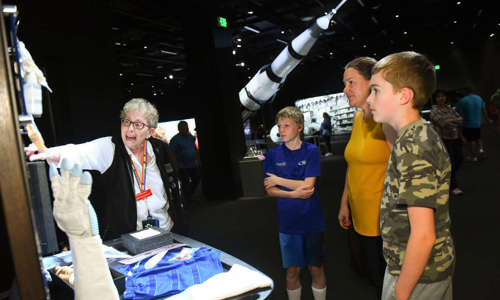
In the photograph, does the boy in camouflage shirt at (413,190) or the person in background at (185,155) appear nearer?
the boy in camouflage shirt at (413,190)

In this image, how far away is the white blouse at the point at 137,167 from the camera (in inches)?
69.7

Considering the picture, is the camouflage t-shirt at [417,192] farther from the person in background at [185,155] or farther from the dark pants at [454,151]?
the person in background at [185,155]

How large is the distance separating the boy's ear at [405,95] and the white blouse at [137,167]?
4.74ft

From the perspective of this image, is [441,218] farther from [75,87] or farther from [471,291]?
[75,87]

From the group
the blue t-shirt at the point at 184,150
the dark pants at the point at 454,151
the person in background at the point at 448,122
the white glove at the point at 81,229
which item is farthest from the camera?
the blue t-shirt at the point at 184,150

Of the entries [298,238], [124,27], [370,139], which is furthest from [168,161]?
[124,27]

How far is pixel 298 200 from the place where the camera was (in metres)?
1.99

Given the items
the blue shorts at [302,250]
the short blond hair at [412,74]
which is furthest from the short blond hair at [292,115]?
the short blond hair at [412,74]

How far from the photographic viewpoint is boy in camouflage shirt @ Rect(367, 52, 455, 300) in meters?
0.93

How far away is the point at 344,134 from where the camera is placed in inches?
547

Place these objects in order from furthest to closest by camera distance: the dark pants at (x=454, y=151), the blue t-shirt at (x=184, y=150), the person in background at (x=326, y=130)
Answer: the person in background at (x=326, y=130), the blue t-shirt at (x=184, y=150), the dark pants at (x=454, y=151)

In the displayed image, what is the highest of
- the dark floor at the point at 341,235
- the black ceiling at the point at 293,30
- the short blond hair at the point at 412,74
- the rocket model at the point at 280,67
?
the black ceiling at the point at 293,30

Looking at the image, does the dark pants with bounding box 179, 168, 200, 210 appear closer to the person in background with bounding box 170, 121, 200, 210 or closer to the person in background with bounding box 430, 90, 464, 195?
the person in background with bounding box 170, 121, 200, 210

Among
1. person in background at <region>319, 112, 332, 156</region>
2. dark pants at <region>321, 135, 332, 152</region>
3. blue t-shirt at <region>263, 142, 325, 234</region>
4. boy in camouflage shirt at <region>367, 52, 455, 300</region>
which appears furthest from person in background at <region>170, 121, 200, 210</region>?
dark pants at <region>321, 135, 332, 152</region>
